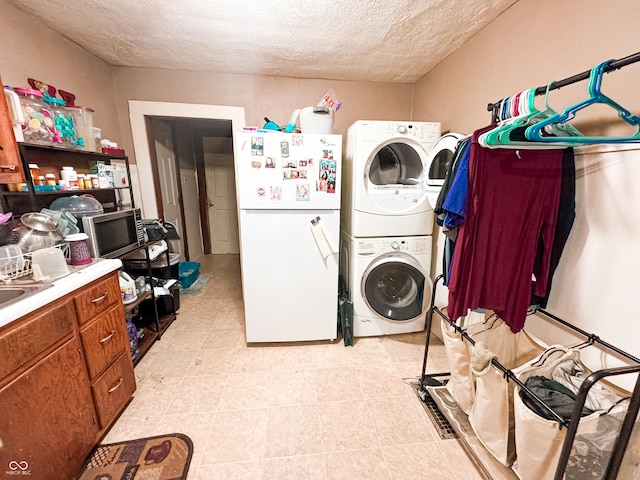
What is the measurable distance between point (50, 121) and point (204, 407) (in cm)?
188

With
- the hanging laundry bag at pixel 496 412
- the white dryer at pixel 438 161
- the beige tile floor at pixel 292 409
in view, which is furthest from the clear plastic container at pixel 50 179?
the hanging laundry bag at pixel 496 412

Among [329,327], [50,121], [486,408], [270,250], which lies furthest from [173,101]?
[486,408]

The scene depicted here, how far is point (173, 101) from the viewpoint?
93.5 inches

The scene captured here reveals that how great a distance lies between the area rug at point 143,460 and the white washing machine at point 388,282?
1.35 metres

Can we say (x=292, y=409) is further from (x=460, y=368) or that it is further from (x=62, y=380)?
(x=62, y=380)

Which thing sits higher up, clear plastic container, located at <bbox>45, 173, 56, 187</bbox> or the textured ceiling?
the textured ceiling

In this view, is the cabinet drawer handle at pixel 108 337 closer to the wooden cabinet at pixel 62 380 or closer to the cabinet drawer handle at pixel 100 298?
the wooden cabinet at pixel 62 380

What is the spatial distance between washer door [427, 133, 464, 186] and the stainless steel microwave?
2.03 metres

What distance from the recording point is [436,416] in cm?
145

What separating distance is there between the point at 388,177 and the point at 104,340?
2.09 meters

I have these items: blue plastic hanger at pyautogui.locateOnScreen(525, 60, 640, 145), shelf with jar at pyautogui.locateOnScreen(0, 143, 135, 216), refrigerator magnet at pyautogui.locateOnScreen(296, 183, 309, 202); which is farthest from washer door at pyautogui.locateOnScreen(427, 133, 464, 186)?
shelf with jar at pyautogui.locateOnScreen(0, 143, 135, 216)

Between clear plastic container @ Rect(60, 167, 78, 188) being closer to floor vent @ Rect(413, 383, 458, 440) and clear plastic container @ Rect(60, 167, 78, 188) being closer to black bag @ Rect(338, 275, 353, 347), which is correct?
black bag @ Rect(338, 275, 353, 347)

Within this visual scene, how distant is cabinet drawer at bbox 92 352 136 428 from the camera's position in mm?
1254

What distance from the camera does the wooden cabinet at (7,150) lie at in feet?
3.52
